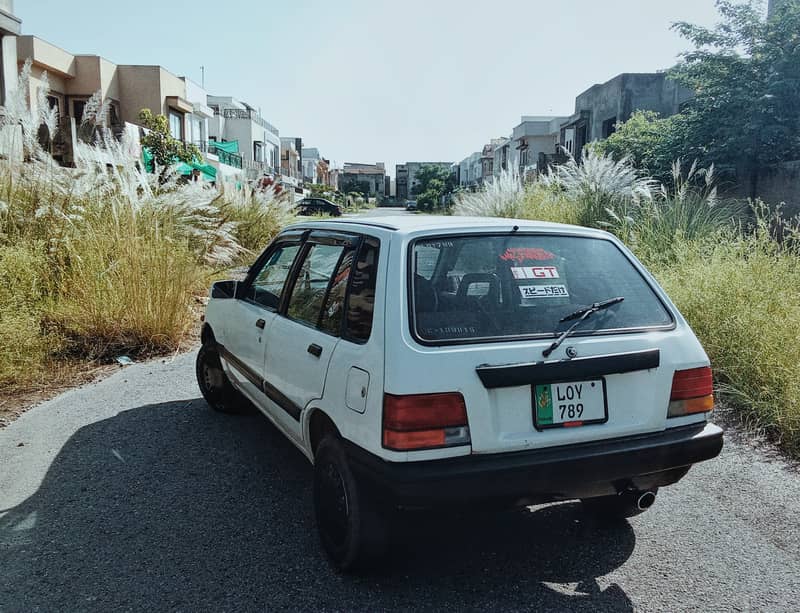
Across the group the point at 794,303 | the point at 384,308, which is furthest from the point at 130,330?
the point at 794,303

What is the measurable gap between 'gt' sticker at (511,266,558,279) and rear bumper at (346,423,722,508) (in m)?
0.80

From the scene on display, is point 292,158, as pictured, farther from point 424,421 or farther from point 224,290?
point 424,421

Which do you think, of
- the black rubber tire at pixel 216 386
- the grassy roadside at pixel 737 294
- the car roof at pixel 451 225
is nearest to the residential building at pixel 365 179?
the grassy roadside at pixel 737 294

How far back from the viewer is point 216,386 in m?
5.49

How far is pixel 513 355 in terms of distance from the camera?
2.84 meters

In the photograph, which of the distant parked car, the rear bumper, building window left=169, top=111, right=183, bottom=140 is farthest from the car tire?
the distant parked car

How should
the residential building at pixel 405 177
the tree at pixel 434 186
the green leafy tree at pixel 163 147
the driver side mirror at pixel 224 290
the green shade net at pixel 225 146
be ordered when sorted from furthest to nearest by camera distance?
the residential building at pixel 405 177
the tree at pixel 434 186
the green shade net at pixel 225 146
the green leafy tree at pixel 163 147
the driver side mirror at pixel 224 290

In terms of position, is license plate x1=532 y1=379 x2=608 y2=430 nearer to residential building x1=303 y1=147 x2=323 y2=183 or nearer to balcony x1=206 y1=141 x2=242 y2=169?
balcony x1=206 y1=141 x2=242 y2=169

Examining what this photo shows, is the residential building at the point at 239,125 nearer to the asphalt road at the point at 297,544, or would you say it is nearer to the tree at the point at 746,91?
the tree at the point at 746,91

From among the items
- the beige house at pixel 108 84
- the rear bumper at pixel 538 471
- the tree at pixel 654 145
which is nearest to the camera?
the rear bumper at pixel 538 471

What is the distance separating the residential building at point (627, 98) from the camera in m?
28.8

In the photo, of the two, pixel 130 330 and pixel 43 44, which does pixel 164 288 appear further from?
pixel 43 44

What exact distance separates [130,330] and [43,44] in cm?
3143

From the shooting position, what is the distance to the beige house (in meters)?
32.3
